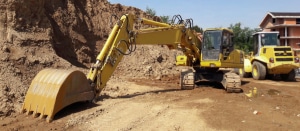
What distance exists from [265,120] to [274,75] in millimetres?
10994

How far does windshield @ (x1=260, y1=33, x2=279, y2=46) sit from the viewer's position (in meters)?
17.1

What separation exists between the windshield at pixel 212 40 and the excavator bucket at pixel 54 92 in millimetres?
5177

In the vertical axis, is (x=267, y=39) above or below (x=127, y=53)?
above

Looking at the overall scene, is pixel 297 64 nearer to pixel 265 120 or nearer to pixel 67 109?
pixel 265 120

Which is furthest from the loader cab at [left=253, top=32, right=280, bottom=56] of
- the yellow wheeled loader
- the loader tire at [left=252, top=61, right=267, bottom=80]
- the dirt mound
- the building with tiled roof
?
the building with tiled roof

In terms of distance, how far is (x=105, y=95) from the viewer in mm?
10375

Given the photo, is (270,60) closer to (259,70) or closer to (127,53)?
(259,70)

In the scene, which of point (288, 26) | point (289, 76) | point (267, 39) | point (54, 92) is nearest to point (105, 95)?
point (54, 92)

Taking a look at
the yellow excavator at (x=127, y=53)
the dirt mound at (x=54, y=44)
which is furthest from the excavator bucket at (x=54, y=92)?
the dirt mound at (x=54, y=44)

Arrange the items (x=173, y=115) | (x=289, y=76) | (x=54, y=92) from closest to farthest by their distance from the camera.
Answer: (x=54, y=92), (x=173, y=115), (x=289, y=76)

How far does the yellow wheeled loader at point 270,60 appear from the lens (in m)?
15.8

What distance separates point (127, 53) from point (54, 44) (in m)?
6.43

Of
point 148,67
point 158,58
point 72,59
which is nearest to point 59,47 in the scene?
point 72,59

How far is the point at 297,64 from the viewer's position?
1589cm
